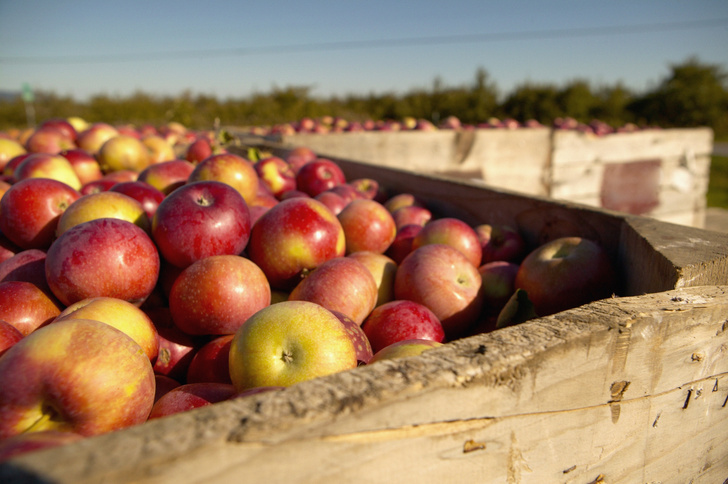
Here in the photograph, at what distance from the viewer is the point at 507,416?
2.44 feet

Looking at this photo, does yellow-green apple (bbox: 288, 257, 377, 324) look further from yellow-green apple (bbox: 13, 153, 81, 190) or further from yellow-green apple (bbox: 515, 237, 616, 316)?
yellow-green apple (bbox: 13, 153, 81, 190)

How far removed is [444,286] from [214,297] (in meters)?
0.78

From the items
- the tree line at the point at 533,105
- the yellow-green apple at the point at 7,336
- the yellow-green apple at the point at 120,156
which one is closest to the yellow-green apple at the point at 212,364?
the yellow-green apple at the point at 7,336

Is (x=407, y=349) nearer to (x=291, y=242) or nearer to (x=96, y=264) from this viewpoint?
(x=291, y=242)

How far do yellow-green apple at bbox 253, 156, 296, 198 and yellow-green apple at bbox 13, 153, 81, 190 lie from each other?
1.00 meters

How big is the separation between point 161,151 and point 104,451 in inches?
133

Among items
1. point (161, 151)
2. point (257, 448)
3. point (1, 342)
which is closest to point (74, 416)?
point (1, 342)

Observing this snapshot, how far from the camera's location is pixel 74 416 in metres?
0.80

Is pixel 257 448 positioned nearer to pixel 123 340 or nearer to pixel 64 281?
pixel 123 340

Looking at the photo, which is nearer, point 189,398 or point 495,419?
point 495,419

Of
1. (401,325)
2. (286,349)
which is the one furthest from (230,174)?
(286,349)

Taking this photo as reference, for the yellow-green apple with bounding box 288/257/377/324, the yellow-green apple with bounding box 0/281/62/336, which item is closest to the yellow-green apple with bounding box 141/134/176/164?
the yellow-green apple with bounding box 0/281/62/336

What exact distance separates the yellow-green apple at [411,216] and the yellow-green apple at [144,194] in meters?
1.14

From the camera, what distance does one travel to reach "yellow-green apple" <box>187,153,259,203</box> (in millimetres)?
2104
